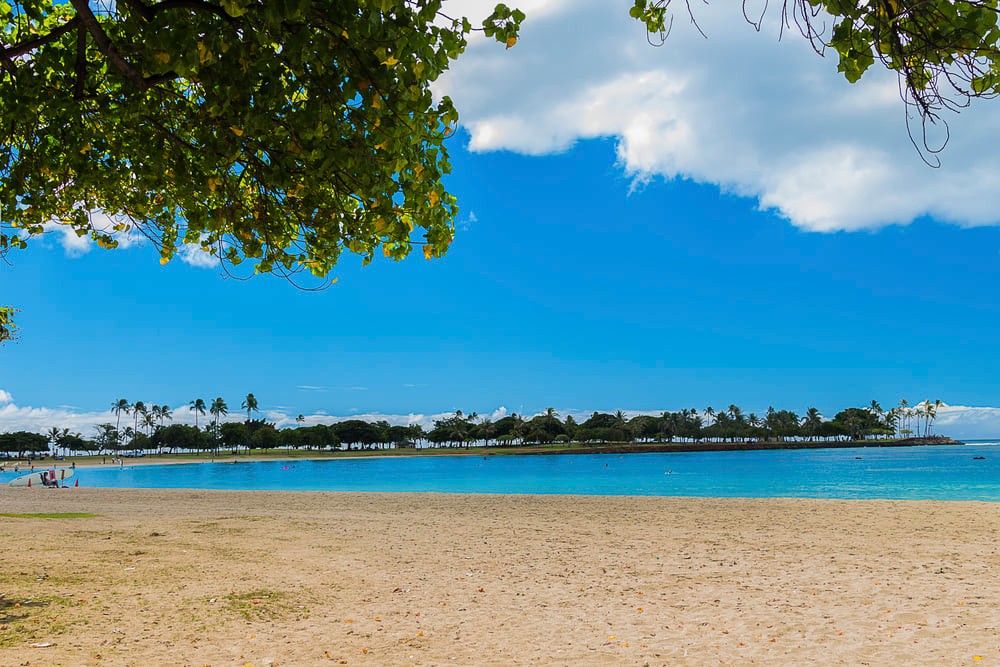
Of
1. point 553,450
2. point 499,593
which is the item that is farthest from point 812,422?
point 499,593

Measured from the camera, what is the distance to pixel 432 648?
20.7ft

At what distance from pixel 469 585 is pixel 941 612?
6.01 m

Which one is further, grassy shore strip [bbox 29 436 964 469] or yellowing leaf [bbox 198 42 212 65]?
grassy shore strip [bbox 29 436 964 469]

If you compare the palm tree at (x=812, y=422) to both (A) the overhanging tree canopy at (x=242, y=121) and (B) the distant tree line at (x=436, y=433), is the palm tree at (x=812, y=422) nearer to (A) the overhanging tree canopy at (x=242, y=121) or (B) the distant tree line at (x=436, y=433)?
(B) the distant tree line at (x=436, y=433)

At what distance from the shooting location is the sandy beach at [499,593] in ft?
20.3

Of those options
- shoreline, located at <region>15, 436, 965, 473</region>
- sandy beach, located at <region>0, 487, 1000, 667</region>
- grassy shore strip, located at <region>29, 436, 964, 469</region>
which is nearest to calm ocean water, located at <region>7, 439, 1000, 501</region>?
sandy beach, located at <region>0, 487, 1000, 667</region>

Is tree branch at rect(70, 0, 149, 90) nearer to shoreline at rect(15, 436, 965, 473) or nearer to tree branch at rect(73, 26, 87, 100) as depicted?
tree branch at rect(73, 26, 87, 100)

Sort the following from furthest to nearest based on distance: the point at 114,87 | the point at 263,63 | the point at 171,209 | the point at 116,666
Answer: the point at 171,209 < the point at 114,87 < the point at 116,666 < the point at 263,63

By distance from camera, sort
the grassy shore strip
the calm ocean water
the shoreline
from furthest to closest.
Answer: the grassy shore strip → the shoreline → the calm ocean water

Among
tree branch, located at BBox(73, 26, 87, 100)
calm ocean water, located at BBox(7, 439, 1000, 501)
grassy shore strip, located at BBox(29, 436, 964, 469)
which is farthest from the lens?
grassy shore strip, located at BBox(29, 436, 964, 469)

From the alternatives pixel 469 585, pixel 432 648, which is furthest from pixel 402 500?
pixel 432 648

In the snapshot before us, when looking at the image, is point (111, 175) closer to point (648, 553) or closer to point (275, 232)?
point (275, 232)

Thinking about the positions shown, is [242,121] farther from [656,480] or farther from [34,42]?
[656,480]

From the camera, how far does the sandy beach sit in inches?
244
